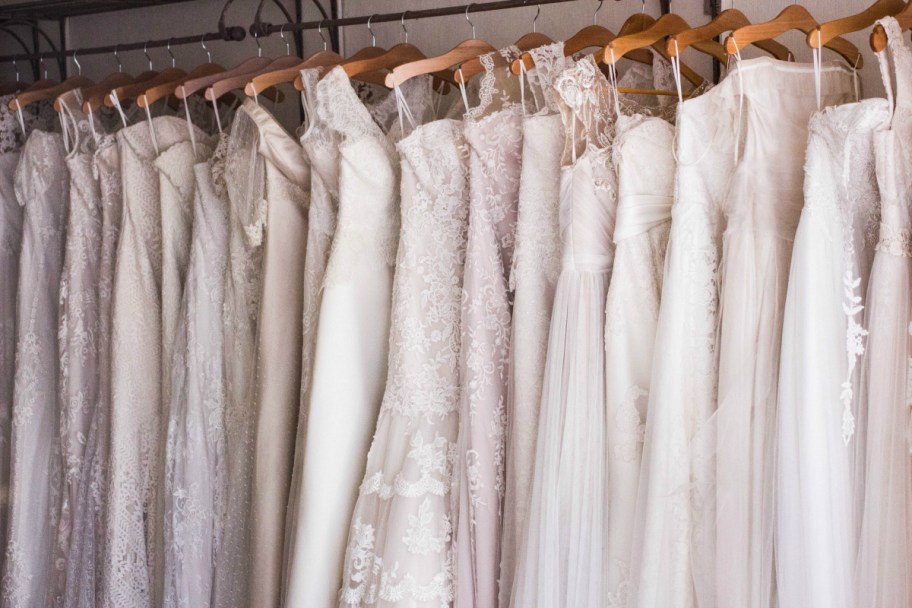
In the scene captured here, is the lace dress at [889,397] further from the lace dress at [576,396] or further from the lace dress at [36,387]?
the lace dress at [36,387]

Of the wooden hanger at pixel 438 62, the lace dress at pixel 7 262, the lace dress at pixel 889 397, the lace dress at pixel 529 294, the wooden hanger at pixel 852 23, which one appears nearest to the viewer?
the lace dress at pixel 889 397

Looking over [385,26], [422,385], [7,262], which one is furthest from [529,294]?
[7,262]

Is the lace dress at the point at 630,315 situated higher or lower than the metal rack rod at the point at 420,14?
lower

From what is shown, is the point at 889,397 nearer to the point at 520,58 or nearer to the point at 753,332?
the point at 753,332

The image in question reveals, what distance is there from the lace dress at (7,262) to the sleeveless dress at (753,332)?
54.1 inches

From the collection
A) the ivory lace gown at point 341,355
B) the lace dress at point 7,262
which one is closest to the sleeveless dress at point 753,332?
the ivory lace gown at point 341,355

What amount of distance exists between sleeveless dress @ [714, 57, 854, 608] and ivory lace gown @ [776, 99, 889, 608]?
0.11ft

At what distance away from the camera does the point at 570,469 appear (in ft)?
4.14

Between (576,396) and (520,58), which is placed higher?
(520,58)

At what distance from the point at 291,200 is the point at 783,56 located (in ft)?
2.66

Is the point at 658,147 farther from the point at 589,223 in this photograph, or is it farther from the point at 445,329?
the point at 445,329

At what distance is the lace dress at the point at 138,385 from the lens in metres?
1.62

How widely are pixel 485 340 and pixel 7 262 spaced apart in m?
1.06

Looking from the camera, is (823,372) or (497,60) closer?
(823,372)
